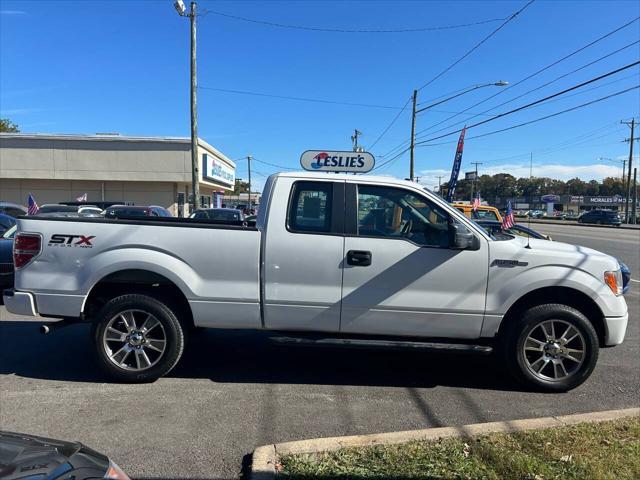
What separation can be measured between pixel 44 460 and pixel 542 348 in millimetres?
4284

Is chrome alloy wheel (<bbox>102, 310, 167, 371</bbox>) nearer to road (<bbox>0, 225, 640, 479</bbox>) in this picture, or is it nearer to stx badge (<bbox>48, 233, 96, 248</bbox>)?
road (<bbox>0, 225, 640, 479</bbox>)

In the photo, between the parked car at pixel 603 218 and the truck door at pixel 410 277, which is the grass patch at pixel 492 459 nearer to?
the truck door at pixel 410 277

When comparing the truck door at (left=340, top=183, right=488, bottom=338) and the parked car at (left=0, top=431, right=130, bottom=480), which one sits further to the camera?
the truck door at (left=340, top=183, right=488, bottom=338)

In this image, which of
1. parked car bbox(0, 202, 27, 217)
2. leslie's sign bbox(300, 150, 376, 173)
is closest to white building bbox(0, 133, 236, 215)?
parked car bbox(0, 202, 27, 217)

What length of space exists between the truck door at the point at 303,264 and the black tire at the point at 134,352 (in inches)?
35.8

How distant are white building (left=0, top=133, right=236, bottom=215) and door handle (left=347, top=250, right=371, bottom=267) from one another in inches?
1122

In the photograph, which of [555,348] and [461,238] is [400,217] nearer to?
[461,238]

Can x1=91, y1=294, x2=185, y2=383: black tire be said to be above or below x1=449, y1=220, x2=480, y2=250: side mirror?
below

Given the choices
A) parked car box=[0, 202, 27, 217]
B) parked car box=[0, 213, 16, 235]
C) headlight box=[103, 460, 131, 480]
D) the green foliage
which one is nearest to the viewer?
headlight box=[103, 460, 131, 480]

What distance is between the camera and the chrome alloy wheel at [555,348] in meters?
4.78

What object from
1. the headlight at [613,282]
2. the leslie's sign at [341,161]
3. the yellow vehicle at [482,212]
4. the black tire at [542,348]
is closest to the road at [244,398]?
the black tire at [542,348]

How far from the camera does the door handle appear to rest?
4.67 m

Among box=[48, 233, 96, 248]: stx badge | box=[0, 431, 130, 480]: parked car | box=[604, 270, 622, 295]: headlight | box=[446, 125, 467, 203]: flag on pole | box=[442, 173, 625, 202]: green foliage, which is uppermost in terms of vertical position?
box=[442, 173, 625, 202]: green foliage

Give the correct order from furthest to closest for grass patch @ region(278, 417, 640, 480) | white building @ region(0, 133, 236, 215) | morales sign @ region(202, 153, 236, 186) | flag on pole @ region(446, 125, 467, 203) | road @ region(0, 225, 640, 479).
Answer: morales sign @ region(202, 153, 236, 186)
white building @ region(0, 133, 236, 215)
flag on pole @ region(446, 125, 467, 203)
road @ region(0, 225, 640, 479)
grass patch @ region(278, 417, 640, 480)
